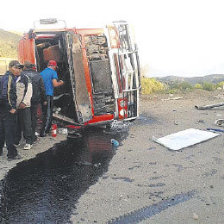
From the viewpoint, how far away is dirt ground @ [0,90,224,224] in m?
2.87

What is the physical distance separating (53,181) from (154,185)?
54.5 inches

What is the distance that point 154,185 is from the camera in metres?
3.55

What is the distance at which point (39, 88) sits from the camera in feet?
17.5

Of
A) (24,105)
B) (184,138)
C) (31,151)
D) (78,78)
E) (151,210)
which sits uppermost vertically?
(78,78)

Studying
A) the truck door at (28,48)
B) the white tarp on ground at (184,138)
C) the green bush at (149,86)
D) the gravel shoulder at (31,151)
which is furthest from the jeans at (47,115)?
the green bush at (149,86)

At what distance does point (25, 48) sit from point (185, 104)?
6.47m

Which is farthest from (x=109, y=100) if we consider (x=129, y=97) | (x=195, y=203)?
(x=195, y=203)

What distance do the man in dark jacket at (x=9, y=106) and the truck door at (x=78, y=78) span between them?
1256mm

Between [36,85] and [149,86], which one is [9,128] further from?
[149,86]

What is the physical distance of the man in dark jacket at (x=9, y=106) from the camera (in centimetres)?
443

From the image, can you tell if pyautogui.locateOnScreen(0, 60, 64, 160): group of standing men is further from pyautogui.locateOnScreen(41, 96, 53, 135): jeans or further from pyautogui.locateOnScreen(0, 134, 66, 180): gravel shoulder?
pyautogui.locateOnScreen(0, 134, 66, 180): gravel shoulder

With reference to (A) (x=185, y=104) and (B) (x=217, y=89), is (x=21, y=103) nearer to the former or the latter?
(A) (x=185, y=104)

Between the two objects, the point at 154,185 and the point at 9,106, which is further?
the point at 9,106

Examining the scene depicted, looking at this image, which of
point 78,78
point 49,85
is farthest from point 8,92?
point 78,78
